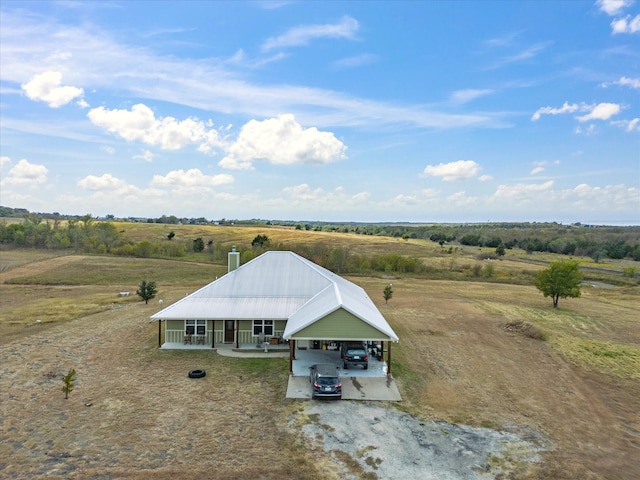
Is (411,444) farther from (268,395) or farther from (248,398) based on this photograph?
(248,398)

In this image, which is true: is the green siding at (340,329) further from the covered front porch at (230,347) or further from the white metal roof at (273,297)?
the covered front porch at (230,347)

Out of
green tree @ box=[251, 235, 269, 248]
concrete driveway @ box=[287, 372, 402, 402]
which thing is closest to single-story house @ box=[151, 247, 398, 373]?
concrete driveway @ box=[287, 372, 402, 402]

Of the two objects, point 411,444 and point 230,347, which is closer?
point 411,444

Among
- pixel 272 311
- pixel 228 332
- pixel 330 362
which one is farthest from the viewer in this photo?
pixel 228 332

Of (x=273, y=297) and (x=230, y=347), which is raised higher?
(x=273, y=297)

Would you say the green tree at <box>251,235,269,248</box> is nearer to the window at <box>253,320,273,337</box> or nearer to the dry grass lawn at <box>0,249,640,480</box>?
the dry grass lawn at <box>0,249,640,480</box>

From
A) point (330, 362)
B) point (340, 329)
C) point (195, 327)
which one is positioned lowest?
point (330, 362)

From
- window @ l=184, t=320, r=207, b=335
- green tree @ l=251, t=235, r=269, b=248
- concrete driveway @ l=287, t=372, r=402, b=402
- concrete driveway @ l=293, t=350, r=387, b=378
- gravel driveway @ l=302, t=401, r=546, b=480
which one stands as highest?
green tree @ l=251, t=235, r=269, b=248

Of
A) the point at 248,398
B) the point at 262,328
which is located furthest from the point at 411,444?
the point at 262,328
